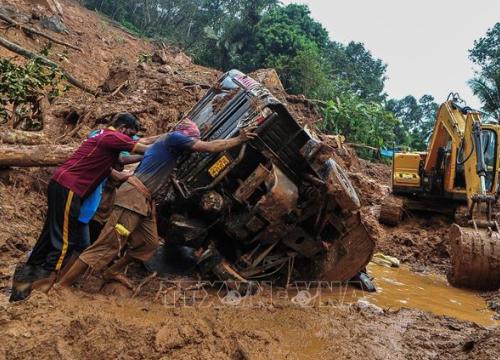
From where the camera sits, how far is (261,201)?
3762mm

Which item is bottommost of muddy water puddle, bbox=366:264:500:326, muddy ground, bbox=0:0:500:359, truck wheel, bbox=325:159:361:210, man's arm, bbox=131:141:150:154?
muddy ground, bbox=0:0:500:359

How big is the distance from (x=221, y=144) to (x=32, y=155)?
307cm

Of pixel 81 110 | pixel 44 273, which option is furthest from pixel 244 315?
pixel 81 110

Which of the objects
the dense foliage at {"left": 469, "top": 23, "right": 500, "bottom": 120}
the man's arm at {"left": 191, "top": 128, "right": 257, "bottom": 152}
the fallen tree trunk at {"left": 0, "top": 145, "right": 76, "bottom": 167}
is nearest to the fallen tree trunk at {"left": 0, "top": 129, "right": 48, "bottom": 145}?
the fallen tree trunk at {"left": 0, "top": 145, "right": 76, "bottom": 167}

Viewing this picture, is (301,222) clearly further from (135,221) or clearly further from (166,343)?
(166,343)

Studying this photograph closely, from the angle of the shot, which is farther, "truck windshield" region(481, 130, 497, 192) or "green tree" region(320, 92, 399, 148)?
"green tree" region(320, 92, 399, 148)

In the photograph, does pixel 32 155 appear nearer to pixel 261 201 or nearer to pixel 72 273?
pixel 72 273

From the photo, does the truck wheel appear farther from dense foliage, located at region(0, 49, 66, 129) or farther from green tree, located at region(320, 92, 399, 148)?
green tree, located at region(320, 92, 399, 148)

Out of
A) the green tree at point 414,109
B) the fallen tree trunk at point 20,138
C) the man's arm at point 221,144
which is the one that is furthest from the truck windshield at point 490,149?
the green tree at point 414,109

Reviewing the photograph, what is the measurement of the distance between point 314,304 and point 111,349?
208cm

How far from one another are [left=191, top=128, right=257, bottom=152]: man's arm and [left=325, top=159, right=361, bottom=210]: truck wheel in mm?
844

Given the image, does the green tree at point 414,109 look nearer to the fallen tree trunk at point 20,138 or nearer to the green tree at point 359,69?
the green tree at point 359,69

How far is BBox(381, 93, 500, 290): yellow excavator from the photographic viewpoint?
5383mm

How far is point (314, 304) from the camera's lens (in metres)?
4.07
